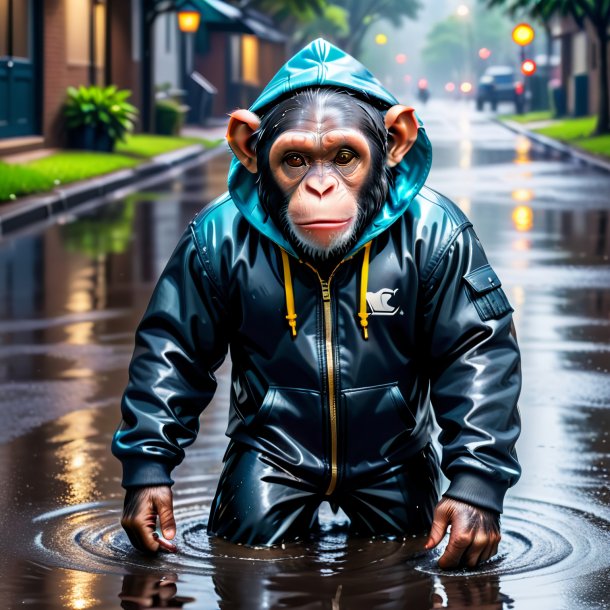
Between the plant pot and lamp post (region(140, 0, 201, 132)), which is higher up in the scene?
lamp post (region(140, 0, 201, 132))

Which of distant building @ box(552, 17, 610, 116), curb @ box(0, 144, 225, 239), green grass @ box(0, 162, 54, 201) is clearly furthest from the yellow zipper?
distant building @ box(552, 17, 610, 116)

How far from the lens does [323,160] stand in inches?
150

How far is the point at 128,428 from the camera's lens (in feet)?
13.1

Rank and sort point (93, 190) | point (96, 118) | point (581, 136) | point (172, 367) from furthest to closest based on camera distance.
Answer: point (581, 136) < point (96, 118) < point (93, 190) < point (172, 367)

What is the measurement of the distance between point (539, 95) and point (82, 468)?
57.5 m

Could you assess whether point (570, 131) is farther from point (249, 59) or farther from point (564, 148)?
point (249, 59)

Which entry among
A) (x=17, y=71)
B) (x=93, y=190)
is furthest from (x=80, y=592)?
(x=17, y=71)

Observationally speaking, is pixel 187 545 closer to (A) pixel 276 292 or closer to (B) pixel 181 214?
(A) pixel 276 292

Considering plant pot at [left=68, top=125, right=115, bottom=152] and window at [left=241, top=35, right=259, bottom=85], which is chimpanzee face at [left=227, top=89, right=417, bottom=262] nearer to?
plant pot at [left=68, top=125, right=115, bottom=152]

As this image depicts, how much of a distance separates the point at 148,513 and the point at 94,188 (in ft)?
50.7

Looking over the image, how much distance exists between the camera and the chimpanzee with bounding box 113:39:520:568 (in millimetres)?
3824

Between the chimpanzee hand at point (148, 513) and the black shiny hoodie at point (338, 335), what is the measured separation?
0.03 meters

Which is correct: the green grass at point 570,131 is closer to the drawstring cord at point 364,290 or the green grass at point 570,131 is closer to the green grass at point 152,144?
the green grass at point 152,144

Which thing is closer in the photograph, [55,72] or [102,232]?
[102,232]
